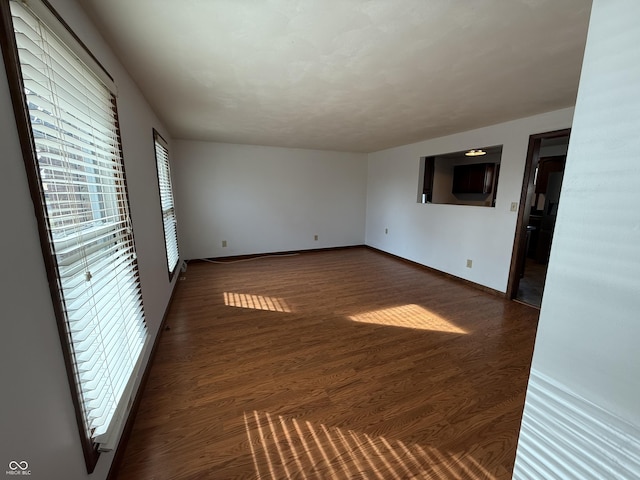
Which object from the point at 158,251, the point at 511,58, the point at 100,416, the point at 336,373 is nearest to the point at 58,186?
the point at 100,416

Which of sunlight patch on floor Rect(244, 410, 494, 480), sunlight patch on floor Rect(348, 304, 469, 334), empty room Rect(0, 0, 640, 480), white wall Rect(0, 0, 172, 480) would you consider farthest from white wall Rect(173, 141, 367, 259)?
sunlight patch on floor Rect(244, 410, 494, 480)

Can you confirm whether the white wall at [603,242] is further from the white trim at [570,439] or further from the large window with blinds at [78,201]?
the large window with blinds at [78,201]

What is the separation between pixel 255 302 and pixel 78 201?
2222 mm

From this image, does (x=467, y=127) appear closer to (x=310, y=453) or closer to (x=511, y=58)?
(x=511, y=58)

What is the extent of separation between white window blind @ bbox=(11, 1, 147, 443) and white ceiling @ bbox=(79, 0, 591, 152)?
517 millimetres

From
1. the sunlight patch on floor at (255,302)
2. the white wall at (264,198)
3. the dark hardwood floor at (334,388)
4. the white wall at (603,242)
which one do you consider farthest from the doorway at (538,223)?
the white wall at (264,198)

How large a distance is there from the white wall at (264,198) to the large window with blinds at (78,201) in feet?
10.2

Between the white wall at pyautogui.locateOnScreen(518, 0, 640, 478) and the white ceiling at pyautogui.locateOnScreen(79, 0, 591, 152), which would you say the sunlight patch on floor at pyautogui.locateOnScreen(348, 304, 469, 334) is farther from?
the white ceiling at pyautogui.locateOnScreen(79, 0, 591, 152)

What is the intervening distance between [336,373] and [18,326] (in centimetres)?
172

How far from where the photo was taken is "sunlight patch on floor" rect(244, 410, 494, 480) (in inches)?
48.4

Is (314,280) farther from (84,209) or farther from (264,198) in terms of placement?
(84,209)

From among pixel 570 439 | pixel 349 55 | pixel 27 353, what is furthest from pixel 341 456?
pixel 349 55

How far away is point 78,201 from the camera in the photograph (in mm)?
1072

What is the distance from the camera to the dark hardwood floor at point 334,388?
1.28 meters
